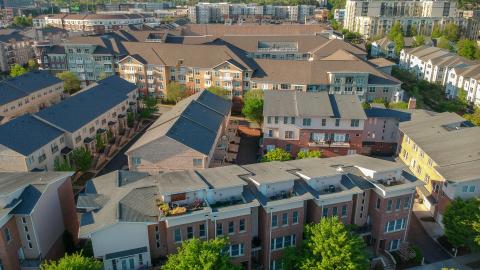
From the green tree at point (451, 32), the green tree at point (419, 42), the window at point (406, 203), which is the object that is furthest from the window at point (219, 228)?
the green tree at point (451, 32)

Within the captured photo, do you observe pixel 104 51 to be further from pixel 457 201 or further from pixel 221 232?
pixel 457 201

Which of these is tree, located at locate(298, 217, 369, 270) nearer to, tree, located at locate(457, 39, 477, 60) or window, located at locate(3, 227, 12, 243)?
window, located at locate(3, 227, 12, 243)

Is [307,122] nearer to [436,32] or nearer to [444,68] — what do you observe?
[444,68]

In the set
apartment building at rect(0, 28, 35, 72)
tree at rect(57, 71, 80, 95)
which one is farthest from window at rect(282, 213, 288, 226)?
apartment building at rect(0, 28, 35, 72)

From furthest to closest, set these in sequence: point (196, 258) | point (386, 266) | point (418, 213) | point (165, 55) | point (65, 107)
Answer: point (165, 55) < point (65, 107) < point (418, 213) < point (386, 266) < point (196, 258)

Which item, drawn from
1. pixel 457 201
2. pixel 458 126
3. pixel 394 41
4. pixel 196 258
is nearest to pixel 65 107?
pixel 196 258

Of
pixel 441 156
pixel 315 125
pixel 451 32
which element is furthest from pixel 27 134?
pixel 451 32
